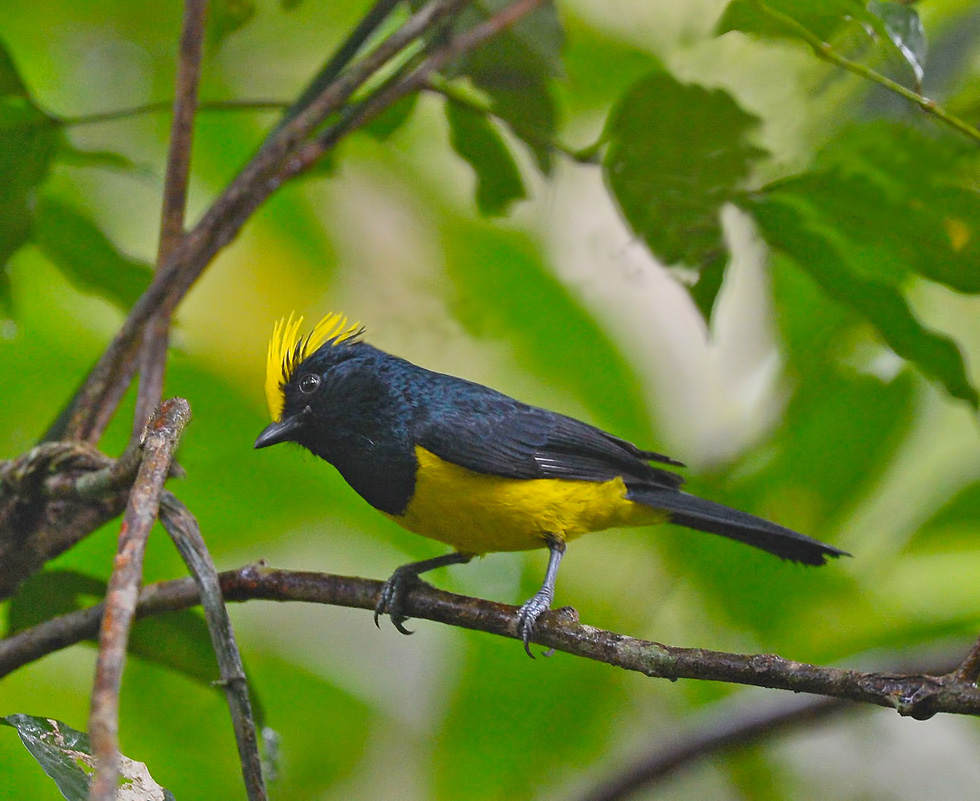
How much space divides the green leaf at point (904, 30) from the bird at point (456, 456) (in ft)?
2.44

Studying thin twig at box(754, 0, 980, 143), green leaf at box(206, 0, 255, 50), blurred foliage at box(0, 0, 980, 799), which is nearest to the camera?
thin twig at box(754, 0, 980, 143)

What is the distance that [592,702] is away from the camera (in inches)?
90.5

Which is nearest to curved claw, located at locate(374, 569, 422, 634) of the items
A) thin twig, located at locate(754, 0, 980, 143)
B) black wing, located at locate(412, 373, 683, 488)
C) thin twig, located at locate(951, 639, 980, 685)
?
black wing, located at locate(412, 373, 683, 488)

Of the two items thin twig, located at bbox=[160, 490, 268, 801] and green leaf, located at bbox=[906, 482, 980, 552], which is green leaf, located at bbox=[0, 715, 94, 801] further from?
green leaf, located at bbox=[906, 482, 980, 552]

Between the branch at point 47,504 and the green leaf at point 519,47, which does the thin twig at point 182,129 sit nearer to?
the branch at point 47,504

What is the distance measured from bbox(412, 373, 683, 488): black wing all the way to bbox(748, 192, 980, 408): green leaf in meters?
0.44

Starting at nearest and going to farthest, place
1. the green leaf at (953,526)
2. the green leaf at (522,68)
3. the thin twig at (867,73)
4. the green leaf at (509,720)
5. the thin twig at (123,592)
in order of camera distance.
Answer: the thin twig at (123,592), the thin twig at (867,73), the green leaf at (522,68), the green leaf at (953,526), the green leaf at (509,720)

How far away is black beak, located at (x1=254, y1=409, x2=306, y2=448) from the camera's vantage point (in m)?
1.80

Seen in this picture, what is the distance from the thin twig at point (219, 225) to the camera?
5.05 ft

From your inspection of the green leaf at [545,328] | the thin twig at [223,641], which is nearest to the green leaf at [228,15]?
the green leaf at [545,328]

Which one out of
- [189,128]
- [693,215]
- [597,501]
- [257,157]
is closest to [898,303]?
[693,215]

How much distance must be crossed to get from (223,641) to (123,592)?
32cm

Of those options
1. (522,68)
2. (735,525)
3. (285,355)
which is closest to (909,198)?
(735,525)

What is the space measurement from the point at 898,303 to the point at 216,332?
1.80m
